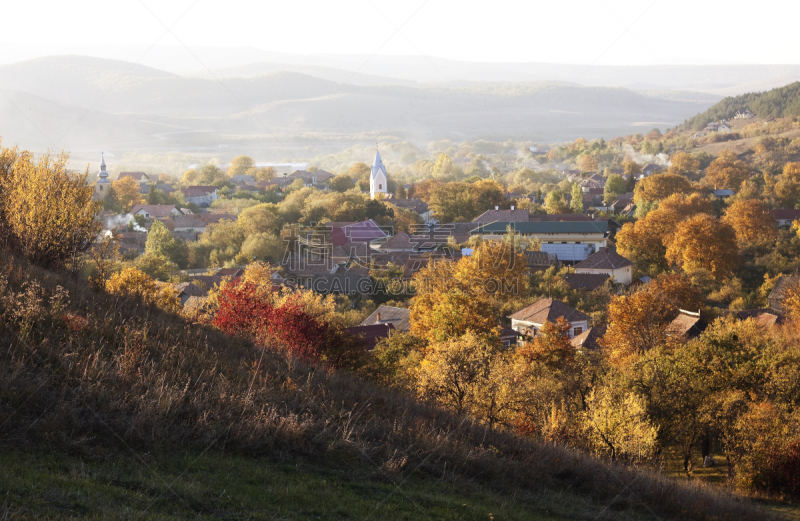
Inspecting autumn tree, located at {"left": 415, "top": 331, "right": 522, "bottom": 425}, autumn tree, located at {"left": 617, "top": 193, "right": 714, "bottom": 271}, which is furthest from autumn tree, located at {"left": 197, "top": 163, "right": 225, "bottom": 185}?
autumn tree, located at {"left": 415, "top": 331, "right": 522, "bottom": 425}

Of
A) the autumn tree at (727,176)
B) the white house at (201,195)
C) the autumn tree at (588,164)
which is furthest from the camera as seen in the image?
the autumn tree at (588,164)

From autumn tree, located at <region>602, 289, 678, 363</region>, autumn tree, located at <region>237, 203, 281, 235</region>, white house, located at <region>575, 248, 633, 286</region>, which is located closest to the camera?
autumn tree, located at <region>602, 289, 678, 363</region>

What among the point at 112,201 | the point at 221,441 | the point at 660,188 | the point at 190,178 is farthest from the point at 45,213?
the point at 190,178

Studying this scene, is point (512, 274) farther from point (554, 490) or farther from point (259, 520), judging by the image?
point (259, 520)

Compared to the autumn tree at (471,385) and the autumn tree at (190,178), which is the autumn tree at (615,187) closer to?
the autumn tree at (471,385)

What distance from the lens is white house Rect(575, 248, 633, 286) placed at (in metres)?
41.9

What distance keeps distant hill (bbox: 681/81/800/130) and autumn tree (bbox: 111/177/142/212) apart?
126 metres

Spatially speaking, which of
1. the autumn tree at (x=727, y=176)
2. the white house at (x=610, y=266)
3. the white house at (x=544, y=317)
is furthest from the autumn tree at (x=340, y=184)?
the white house at (x=544, y=317)

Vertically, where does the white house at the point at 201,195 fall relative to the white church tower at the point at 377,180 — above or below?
below

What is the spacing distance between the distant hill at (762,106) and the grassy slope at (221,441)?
149641mm

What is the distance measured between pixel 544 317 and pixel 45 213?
2286 cm

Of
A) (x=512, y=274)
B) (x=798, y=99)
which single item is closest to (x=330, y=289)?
(x=512, y=274)

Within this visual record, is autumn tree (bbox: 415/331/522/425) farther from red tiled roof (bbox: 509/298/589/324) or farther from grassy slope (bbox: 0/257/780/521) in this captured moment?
red tiled roof (bbox: 509/298/589/324)

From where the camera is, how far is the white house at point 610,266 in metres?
41.9
